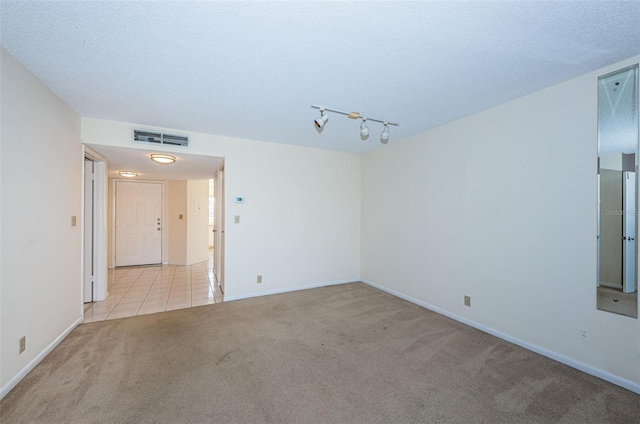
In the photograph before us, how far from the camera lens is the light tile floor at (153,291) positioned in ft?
11.5

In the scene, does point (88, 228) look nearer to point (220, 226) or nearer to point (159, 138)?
point (159, 138)

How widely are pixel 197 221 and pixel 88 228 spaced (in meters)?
3.25

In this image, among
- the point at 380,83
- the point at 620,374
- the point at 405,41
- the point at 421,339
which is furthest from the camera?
the point at 421,339

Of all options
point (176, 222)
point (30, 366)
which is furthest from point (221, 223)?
point (176, 222)

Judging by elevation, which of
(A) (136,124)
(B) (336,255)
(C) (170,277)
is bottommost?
(C) (170,277)

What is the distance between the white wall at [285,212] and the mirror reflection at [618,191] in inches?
130

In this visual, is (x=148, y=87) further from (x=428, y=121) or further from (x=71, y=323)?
(x=428, y=121)

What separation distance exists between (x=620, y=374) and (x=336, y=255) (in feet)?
Result: 11.4

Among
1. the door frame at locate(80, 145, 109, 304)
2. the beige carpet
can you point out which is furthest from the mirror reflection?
the door frame at locate(80, 145, 109, 304)

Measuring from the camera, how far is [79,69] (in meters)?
2.07

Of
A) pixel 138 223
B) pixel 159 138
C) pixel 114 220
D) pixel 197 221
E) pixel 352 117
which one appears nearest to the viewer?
pixel 352 117

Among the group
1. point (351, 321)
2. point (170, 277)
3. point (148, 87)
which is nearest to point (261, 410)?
point (351, 321)

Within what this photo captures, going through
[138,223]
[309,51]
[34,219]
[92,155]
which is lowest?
[138,223]

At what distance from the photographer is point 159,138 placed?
3406mm
